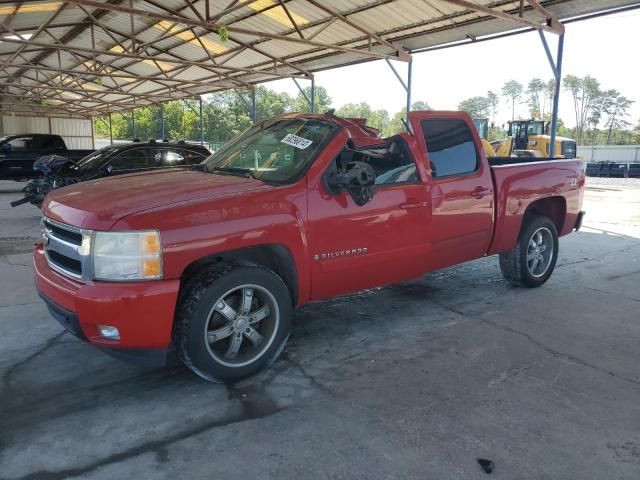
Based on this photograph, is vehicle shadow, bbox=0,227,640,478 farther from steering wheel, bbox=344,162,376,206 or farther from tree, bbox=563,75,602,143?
tree, bbox=563,75,602,143

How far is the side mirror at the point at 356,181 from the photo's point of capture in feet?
11.6

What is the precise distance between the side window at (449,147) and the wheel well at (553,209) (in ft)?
4.38

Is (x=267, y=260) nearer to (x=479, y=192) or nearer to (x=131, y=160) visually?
(x=479, y=192)

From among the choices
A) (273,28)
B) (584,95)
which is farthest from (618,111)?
(273,28)

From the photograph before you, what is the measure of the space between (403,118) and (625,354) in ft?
8.91

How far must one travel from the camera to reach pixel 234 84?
67.5 ft

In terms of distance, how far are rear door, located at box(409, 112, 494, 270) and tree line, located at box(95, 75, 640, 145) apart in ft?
123

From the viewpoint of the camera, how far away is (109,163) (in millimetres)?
9953

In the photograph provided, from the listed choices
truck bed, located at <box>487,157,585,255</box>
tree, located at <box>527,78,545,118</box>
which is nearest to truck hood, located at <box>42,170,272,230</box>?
truck bed, located at <box>487,157,585,255</box>

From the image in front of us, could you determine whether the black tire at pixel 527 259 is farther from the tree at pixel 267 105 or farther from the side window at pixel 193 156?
the tree at pixel 267 105

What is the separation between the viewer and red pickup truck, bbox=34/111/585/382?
2.92 meters

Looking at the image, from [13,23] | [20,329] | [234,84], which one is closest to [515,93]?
[234,84]

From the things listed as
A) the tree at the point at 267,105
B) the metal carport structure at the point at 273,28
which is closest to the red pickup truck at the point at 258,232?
the metal carport structure at the point at 273,28

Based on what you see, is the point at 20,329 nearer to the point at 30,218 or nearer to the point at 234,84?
the point at 30,218
